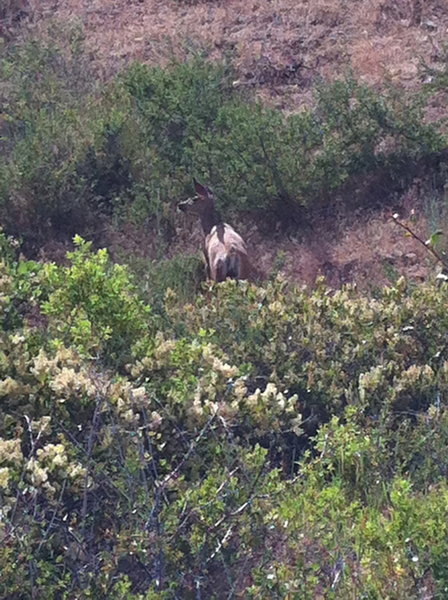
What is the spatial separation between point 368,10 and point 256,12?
1477 millimetres

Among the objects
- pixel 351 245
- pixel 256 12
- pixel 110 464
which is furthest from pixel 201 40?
pixel 110 464

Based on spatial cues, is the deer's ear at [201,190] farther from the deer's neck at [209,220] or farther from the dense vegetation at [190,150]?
the dense vegetation at [190,150]

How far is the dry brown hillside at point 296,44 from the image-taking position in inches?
440

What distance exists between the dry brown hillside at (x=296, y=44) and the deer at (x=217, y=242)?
1.51ft

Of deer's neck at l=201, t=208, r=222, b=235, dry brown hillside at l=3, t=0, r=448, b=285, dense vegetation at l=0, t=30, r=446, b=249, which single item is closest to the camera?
dry brown hillside at l=3, t=0, r=448, b=285

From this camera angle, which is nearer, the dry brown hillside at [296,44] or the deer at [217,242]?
the deer at [217,242]

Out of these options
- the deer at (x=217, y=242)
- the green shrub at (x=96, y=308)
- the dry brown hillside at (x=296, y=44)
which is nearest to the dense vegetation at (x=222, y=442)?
the green shrub at (x=96, y=308)

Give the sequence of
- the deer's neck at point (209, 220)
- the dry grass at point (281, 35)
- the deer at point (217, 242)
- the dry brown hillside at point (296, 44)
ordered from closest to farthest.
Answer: the deer at point (217, 242)
the dry brown hillside at point (296, 44)
the deer's neck at point (209, 220)
the dry grass at point (281, 35)

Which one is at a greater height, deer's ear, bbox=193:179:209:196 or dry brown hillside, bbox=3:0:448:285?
deer's ear, bbox=193:179:209:196

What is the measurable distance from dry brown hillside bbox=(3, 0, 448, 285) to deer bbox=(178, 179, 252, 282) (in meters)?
0.46

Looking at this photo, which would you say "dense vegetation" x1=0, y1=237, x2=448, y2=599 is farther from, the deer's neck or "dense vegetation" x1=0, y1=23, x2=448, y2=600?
the deer's neck

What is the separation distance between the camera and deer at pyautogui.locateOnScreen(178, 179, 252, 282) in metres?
10.4

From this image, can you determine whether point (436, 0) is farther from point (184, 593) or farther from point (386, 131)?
point (184, 593)

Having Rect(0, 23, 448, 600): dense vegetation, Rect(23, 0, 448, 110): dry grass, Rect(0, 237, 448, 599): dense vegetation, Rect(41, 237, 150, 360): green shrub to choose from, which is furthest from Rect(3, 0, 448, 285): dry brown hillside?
Rect(41, 237, 150, 360): green shrub
